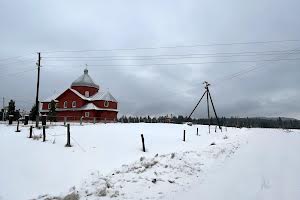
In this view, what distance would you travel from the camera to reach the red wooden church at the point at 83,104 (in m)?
57.4

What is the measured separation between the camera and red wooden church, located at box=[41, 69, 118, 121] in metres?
57.4

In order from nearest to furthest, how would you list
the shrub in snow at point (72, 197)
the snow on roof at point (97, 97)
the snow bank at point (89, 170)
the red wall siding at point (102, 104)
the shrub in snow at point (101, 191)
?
1. the shrub in snow at point (72, 197)
2. the shrub in snow at point (101, 191)
3. the snow bank at point (89, 170)
4. the red wall siding at point (102, 104)
5. the snow on roof at point (97, 97)

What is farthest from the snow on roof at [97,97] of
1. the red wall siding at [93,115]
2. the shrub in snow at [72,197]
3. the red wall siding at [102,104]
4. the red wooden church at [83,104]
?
the shrub in snow at [72,197]

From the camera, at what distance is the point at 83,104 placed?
58.5 meters

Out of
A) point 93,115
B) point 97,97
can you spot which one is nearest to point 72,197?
point 93,115

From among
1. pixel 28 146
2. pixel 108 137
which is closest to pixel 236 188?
pixel 28 146

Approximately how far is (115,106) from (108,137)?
124 feet

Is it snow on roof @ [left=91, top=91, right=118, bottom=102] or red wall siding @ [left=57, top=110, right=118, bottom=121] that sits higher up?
snow on roof @ [left=91, top=91, right=118, bottom=102]

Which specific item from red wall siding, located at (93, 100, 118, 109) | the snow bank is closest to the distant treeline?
red wall siding, located at (93, 100, 118, 109)

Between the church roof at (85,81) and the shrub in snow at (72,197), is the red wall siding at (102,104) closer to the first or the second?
the church roof at (85,81)

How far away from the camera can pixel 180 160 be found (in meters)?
12.2

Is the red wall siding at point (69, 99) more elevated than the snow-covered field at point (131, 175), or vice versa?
the red wall siding at point (69, 99)

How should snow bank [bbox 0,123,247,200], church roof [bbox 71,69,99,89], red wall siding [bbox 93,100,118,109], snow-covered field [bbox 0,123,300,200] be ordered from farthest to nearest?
church roof [bbox 71,69,99,89] → red wall siding [bbox 93,100,118,109] → snow bank [bbox 0,123,247,200] → snow-covered field [bbox 0,123,300,200]

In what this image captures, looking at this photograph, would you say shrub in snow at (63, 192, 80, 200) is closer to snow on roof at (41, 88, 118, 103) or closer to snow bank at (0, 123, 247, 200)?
snow bank at (0, 123, 247, 200)
